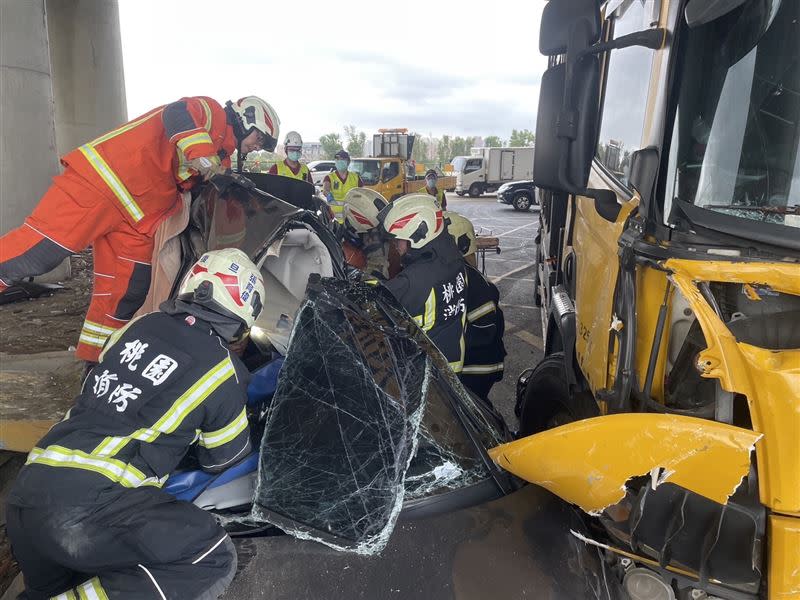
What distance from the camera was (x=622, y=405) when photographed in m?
1.53

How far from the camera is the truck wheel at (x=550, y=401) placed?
2.12 meters

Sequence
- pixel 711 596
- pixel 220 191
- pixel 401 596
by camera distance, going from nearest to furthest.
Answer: pixel 711 596 < pixel 401 596 < pixel 220 191

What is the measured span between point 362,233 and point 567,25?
10.6 feet

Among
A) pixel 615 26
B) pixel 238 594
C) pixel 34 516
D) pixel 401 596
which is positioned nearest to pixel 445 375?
pixel 401 596

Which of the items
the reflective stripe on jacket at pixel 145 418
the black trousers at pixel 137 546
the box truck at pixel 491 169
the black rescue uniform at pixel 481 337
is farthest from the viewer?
the box truck at pixel 491 169

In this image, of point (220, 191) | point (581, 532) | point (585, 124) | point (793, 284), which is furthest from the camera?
point (220, 191)

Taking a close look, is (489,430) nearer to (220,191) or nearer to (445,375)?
(445,375)

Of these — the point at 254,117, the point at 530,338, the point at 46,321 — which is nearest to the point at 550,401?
the point at 254,117

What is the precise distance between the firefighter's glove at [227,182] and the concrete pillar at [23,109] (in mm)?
5649

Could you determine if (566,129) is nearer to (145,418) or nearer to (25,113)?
(145,418)

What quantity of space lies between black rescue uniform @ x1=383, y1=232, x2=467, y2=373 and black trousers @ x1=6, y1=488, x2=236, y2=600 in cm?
157

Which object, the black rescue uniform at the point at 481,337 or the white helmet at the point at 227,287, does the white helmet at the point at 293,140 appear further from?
the white helmet at the point at 227,287

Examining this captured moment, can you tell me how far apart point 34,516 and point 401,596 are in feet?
3.57

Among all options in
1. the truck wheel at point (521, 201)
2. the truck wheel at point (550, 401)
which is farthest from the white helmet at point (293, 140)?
the truck wheel at point (521, 201)
